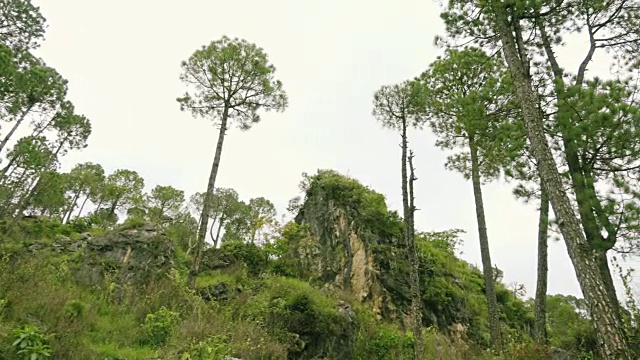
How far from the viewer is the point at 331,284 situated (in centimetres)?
1494

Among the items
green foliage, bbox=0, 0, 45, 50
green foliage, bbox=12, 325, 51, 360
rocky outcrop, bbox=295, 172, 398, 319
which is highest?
green foliage, bbox=0, 0, 45, 50

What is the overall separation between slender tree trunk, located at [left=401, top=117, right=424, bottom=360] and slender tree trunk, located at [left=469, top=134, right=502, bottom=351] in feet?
6.92

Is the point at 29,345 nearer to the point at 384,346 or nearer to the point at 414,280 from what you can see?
the point at 414,280

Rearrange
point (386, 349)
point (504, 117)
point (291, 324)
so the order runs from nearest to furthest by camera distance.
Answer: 1. point (504, 117)
2. point (291, 324)
3. point (386, 349)

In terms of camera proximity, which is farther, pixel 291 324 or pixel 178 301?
pixel 291 324

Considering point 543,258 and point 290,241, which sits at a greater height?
point 290,241

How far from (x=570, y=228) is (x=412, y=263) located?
574 cm

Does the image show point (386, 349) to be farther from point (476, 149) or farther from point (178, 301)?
point (476, 149)

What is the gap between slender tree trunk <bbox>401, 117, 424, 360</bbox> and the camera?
9.41 m

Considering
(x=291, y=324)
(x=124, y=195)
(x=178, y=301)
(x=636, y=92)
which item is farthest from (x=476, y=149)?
(x=124, y=195)

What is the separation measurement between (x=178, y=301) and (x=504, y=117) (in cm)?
866

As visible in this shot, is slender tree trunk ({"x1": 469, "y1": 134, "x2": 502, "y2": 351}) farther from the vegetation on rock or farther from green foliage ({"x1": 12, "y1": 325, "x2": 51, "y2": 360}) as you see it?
green foliage ({"x1": 12, "y1": 325, "x2": 51, "y2": 360})

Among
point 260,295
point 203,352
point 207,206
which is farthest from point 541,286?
point 207,206

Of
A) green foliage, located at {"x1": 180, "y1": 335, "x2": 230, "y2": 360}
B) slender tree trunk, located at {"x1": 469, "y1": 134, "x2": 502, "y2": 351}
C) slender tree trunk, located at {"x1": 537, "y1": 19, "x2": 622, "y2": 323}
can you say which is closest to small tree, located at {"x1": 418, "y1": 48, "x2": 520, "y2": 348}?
slender tree trunk, located at {"x1": 469, "y1": 134, "x2": 502, "y2": 351}
